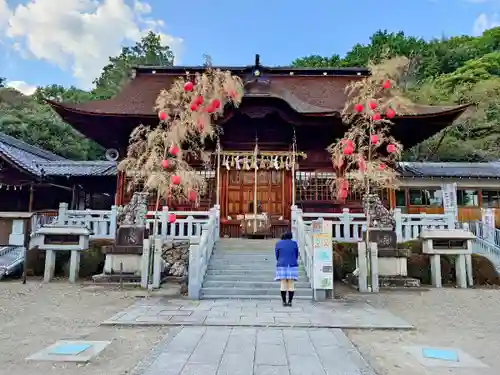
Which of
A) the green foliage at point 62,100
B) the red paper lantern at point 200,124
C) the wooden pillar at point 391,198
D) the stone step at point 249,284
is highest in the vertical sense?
the green foliage at point 62,100

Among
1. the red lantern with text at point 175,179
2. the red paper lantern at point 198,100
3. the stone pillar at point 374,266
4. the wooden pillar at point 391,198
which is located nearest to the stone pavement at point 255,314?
the stone pillar at point 374,266

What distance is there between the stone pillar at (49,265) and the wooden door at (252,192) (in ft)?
18.7

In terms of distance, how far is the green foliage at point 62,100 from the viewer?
2791cm

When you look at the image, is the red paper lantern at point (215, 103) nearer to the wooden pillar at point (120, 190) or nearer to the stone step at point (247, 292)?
the wooden pillar at point (120, 190)

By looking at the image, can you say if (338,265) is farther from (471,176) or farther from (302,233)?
(471,176)

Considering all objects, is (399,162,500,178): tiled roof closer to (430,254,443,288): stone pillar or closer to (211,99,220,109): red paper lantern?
(430,254,443,288): stone pillar

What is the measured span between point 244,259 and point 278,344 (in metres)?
5.20

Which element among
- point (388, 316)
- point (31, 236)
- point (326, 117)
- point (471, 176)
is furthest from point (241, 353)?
point (471, 176)

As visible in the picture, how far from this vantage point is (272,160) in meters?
13.7

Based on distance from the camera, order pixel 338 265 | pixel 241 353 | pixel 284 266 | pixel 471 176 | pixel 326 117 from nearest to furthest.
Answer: pixel 241 353, pixel 284 266, pixel 338 265, pixel 326 117, pixel 471 176

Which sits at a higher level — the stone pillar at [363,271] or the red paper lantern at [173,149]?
the red paper lantern at [173,149]

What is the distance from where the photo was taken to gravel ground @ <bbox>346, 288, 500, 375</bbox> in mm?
4285

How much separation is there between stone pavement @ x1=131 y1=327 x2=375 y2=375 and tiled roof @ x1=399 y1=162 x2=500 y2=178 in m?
13.4

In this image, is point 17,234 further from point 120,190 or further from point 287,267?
point 287,267
